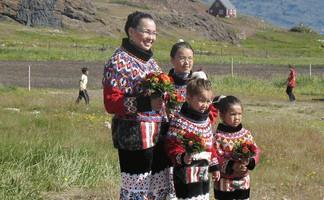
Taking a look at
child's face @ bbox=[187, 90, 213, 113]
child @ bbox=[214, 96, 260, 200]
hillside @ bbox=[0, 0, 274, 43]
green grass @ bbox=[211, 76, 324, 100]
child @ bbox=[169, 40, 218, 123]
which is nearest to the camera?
child's face @ bbox=[187, 90, 213, 113]

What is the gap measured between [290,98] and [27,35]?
5661 cm

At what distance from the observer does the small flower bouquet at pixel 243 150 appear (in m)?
6.28

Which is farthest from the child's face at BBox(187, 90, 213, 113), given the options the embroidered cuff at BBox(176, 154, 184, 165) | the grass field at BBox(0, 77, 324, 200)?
the grass field at BBox(0, 77, 324, 200)

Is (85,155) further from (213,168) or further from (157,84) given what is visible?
(157,84)

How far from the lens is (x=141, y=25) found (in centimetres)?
577

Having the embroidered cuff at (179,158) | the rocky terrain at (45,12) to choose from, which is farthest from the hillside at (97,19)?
the embroidered cuff at (179,158)

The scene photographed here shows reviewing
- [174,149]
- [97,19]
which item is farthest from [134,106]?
[97,19]

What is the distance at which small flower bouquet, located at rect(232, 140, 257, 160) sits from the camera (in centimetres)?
628

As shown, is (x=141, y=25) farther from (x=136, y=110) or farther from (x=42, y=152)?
(x=42, y=152)

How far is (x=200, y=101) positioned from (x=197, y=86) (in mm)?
129

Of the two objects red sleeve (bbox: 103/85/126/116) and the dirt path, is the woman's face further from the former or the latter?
the dirt path

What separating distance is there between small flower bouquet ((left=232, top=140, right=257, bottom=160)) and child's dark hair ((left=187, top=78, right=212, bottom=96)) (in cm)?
76

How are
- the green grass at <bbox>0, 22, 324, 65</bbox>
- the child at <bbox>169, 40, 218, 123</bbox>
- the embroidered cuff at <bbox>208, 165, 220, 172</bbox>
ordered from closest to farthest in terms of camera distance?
the embroidered cuff at <bbox>208, 165, 220, 172</bbox>, the child at <bbox>169, 40, 218, 123</bbox>, the green grass at <bbox>0, 22, 324, 65</bbox>

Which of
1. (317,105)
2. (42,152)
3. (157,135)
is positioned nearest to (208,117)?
(157,135)
